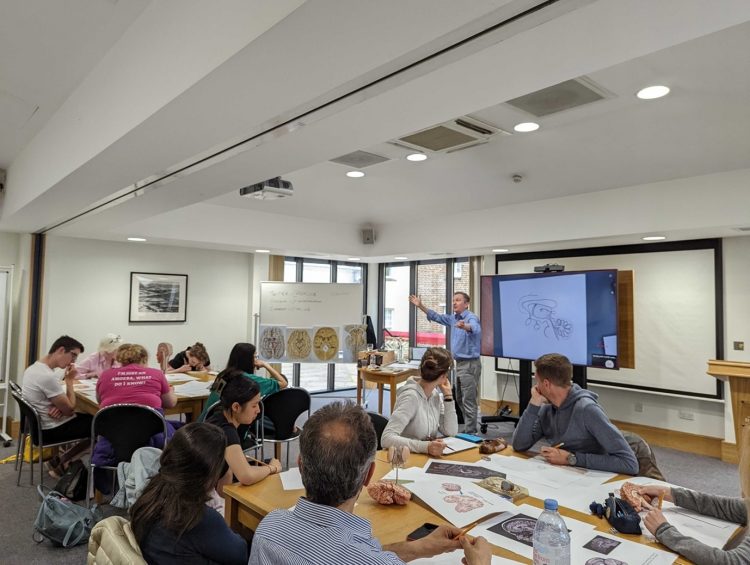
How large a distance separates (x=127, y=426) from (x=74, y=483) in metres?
0.91

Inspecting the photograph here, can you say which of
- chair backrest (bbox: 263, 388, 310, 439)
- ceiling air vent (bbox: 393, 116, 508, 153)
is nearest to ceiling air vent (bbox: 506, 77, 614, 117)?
ceiling air vent (bbox: 393, 116, 508, 153)

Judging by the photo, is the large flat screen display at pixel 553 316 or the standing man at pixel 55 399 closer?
the standing man at pixel 55 399

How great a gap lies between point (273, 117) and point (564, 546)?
1710 mm

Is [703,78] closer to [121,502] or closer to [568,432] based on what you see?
[568,432]

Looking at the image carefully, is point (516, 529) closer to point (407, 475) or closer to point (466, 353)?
point (407, 475)

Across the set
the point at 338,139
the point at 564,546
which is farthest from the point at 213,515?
the point at 338,139

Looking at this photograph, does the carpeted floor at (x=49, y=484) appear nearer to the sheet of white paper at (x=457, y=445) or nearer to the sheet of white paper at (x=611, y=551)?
the sheet of white paper at (x=457, y=445)

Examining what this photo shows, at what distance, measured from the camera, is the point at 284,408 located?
12.4 feet

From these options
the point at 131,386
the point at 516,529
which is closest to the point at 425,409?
the point at 516,529

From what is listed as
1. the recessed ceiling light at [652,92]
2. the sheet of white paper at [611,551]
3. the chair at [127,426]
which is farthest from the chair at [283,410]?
the recessed ceiling light at [652,92]

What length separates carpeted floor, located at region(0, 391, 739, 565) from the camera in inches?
108

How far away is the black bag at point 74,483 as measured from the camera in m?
3.42

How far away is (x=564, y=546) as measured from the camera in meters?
1.35

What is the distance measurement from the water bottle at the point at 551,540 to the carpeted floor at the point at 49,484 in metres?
2.61
